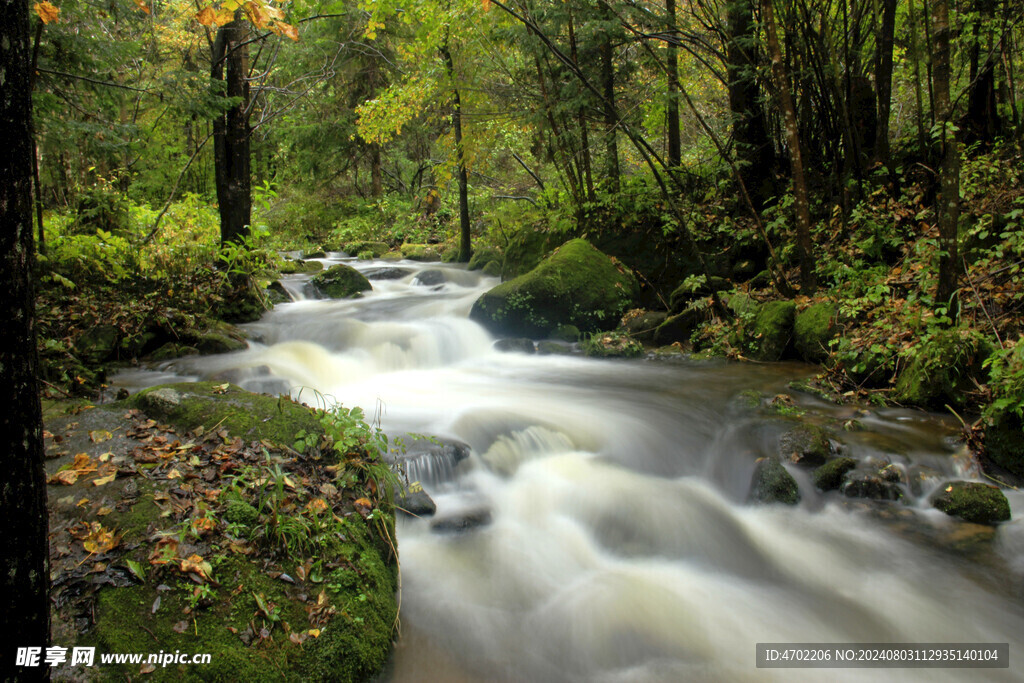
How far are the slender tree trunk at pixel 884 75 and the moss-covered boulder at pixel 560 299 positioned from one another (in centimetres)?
442

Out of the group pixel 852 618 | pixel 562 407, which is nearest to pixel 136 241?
pixel 562 407

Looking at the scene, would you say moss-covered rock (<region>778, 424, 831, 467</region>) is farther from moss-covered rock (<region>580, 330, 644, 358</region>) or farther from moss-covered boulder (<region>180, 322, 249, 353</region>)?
moss-covered boulder (<region>180, 322, 249, 353</region>)

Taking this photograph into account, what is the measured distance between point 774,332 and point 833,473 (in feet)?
11.8

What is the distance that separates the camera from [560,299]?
10031 millimetres

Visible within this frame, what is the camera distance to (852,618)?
3836mm

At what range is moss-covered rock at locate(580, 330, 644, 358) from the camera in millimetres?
9234

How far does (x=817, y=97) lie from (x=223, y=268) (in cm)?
1049

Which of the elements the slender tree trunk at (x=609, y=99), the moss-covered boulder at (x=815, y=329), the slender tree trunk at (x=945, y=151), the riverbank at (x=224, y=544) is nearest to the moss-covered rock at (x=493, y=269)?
the slender tree trunk at (x=609, y=99)

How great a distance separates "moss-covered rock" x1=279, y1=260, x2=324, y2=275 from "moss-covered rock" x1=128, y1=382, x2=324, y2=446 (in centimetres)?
971

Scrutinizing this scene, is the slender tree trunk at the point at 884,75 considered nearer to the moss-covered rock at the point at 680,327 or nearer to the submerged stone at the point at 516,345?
the moss-covered rock at the point at 680,327

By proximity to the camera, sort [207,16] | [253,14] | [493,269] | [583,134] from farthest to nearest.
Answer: [493,269] → [583,134] → [207,16] → [253,14]

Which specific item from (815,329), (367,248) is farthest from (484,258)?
(815,329)

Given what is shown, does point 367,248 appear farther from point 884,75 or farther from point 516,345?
point 884,75

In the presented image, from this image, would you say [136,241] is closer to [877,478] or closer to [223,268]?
[223,268]
